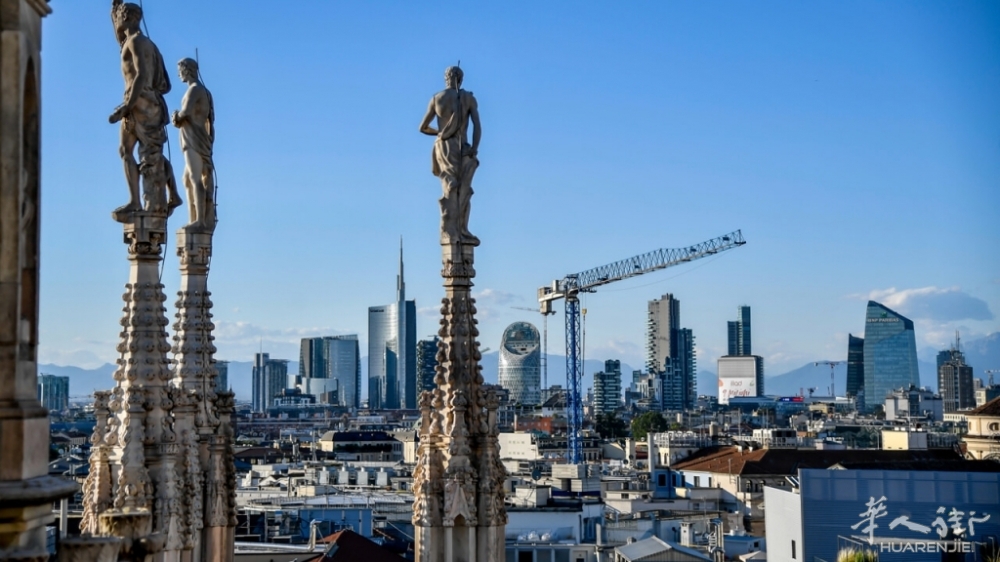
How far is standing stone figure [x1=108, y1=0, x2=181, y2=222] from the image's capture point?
10.6 metres

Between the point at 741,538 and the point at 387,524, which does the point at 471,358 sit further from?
the point at 741,538

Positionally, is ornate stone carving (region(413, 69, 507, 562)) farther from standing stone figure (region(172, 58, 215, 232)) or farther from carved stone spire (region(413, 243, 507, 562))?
standing stone figure (region(172, 58, 215, 232))

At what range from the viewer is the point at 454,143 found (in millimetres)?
10797

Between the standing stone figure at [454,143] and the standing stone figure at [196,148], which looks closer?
the standing stone figure at [454,143]

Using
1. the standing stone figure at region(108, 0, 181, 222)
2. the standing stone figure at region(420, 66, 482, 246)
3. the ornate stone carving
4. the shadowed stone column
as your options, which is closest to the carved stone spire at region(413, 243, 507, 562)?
the ornate stone carving

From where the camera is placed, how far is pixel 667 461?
125938 millimetres

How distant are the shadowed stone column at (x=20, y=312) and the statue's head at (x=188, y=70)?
612 centimetres

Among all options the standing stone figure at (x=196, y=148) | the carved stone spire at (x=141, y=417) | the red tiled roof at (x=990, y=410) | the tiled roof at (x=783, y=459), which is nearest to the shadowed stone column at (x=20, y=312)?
the carved stone spire at (x=141, y=417)

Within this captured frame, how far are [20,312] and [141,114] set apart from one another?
221 inches

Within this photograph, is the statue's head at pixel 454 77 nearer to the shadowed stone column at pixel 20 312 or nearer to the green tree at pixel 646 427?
the shadowed stone column at pixel 20 312

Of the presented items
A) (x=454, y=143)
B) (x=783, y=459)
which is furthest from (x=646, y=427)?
(x=454, y=143)

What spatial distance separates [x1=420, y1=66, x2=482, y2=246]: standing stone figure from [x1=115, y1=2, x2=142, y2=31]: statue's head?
6.70 ft

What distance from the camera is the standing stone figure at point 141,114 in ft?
34.8

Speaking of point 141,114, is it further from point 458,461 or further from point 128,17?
point 458,461
